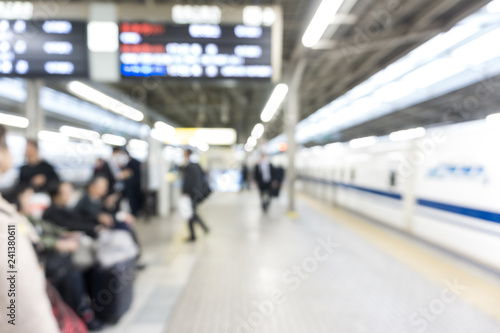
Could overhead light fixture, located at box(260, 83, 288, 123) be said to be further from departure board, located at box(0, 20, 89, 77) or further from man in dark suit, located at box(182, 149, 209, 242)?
departure board, located at box(0, 20, 89, 77)

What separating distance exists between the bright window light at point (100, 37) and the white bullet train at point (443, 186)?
16.1 ft

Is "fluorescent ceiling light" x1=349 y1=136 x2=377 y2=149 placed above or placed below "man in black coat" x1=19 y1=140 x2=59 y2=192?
above

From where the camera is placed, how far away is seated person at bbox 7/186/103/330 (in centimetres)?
230

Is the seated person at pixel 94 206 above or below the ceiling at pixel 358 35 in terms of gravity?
below

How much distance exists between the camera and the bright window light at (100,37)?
3.75 metres

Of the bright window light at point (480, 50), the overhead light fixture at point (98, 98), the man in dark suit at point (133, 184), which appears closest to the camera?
the man in dark suit at point (133, 184)

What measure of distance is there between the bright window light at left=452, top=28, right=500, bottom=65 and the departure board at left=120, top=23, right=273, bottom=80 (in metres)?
6.71

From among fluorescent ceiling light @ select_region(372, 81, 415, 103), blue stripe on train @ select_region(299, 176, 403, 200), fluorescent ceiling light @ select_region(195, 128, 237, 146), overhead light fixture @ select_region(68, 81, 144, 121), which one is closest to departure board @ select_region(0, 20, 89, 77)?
overhead light fixture @ select_region(68, 81, 144, 121)

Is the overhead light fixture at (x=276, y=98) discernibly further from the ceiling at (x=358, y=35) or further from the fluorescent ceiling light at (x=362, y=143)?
the fluorescent ceiling light at (x=362, y=143)

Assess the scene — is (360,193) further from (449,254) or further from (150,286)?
(150,286)

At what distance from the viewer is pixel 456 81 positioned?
38.9ft

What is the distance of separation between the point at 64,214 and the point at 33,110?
10.6 feet

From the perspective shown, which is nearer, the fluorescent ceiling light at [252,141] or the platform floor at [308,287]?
the platform floor at [308,287]

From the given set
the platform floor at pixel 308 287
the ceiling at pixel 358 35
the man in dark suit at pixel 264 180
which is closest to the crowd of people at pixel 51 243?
the platform floor at pixel 308 287
